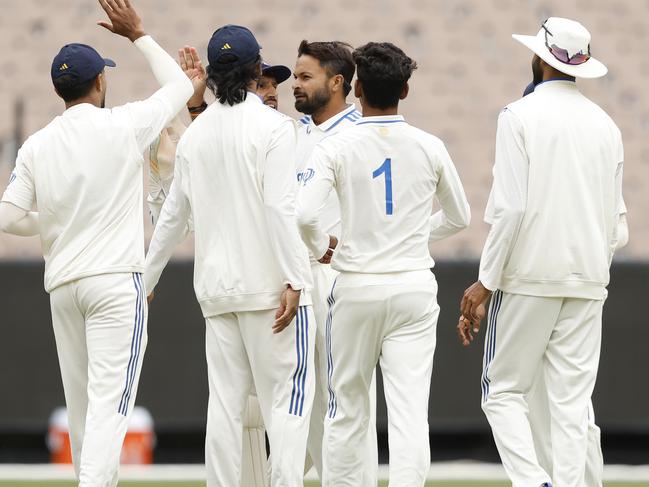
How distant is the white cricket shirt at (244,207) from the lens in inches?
234

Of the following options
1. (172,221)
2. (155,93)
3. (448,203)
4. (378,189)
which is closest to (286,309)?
(378,189)

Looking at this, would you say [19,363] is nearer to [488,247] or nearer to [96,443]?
[96,443]

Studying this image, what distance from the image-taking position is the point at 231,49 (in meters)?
6.11

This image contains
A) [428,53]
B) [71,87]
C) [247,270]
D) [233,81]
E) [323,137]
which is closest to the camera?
[247,270]

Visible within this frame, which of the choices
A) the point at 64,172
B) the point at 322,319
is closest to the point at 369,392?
the point at 322,319

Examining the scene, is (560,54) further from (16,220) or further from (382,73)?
(16,220)

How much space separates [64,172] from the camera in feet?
20.5

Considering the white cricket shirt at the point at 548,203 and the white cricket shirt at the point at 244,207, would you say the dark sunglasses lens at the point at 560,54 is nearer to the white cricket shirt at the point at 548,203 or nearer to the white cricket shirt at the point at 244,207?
the white cricket shirt at the point at 548,203

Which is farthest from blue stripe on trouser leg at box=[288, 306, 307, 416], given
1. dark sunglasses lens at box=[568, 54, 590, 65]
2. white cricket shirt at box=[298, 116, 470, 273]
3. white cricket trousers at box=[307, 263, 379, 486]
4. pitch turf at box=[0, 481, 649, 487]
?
pitch turf at box=[0, 481, 649, 487]

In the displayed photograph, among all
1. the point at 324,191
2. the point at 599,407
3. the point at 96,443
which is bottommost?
the point at 599,407

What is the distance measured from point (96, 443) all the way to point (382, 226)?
1468 mm

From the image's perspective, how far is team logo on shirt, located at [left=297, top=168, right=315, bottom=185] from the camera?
237 inches

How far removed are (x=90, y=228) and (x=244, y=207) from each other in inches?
27.3

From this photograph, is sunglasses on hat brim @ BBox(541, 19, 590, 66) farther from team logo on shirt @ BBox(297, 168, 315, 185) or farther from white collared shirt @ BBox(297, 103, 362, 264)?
team logo on shirt @ BBox(297, 168, 315, 185)
